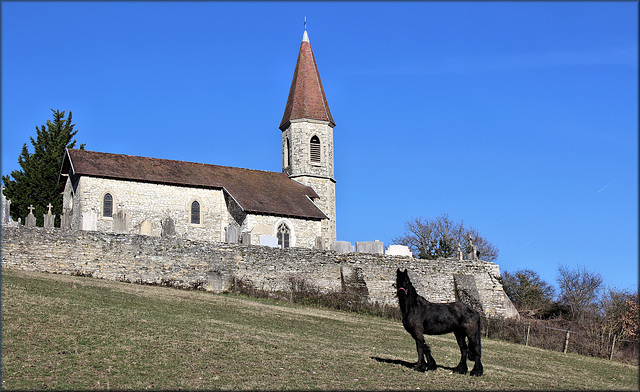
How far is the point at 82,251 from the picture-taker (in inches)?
1120

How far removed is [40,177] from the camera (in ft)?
140

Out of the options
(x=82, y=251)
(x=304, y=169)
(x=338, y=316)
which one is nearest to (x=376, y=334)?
(x=338, y=316)

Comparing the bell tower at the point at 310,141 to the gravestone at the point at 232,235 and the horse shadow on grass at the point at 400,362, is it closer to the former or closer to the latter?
the gravestone at the point at 232,235

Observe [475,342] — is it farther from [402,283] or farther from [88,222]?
[88,222]

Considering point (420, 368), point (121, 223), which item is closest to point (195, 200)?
point (121, 223)

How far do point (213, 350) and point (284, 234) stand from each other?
76.5 feet

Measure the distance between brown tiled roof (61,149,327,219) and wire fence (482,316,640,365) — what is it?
1603 cm

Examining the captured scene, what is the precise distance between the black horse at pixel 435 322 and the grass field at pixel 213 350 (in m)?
0.41

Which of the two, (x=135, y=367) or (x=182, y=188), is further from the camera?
(x=182, y=188)

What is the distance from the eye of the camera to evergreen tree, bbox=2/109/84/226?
4166cm

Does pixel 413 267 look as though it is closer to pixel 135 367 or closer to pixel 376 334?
pixel 376 334

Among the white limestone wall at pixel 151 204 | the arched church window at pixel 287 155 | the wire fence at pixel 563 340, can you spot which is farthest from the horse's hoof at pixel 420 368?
the arched church window at pixel 287 155

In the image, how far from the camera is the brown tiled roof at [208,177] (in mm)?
38281

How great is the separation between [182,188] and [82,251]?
470 inches
